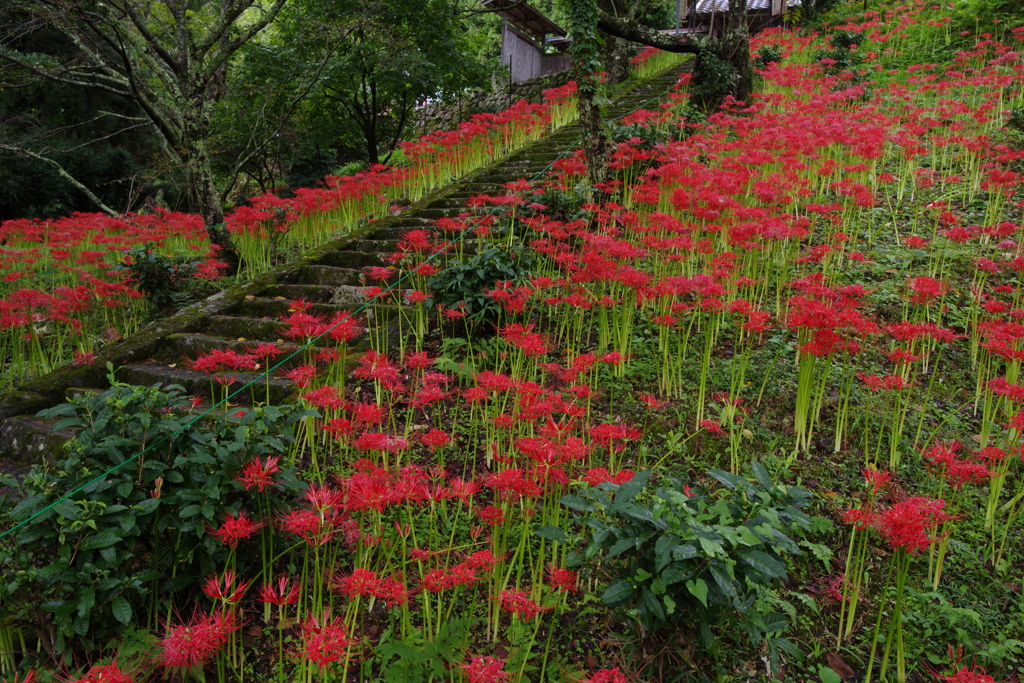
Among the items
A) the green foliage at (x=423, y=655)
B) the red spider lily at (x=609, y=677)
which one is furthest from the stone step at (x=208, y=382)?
the red spider lily at (x=609, y=677)

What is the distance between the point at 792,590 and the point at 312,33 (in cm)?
975

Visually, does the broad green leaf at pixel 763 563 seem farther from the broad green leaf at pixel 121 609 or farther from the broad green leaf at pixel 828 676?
the broad green leaf at pixel 121 609

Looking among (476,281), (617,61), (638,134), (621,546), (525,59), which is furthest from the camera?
(525,59)

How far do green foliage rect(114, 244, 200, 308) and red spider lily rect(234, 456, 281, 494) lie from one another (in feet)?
13.7

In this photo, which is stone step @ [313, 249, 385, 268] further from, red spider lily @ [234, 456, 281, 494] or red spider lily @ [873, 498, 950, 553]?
red spider lily @ [873, 498, 950, 553]

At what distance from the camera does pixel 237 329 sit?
460 centimetres

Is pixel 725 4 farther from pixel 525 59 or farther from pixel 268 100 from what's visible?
pixel 268 100

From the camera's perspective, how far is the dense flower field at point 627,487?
1.80 metres

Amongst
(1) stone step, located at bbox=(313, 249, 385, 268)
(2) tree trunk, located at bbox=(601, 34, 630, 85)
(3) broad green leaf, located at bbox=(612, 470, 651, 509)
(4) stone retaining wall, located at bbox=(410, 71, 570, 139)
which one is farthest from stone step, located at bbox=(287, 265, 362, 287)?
(2) tree trunk, located at bbox=(601, 34, 630, 85)

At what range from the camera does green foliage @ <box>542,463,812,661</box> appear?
154 cm

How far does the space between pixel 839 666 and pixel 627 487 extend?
1179 millimetres

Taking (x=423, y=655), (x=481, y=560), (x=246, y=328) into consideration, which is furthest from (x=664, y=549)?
(x=246, y=328)

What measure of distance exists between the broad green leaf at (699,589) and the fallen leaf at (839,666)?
3.19 ft

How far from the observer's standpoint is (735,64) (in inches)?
329
